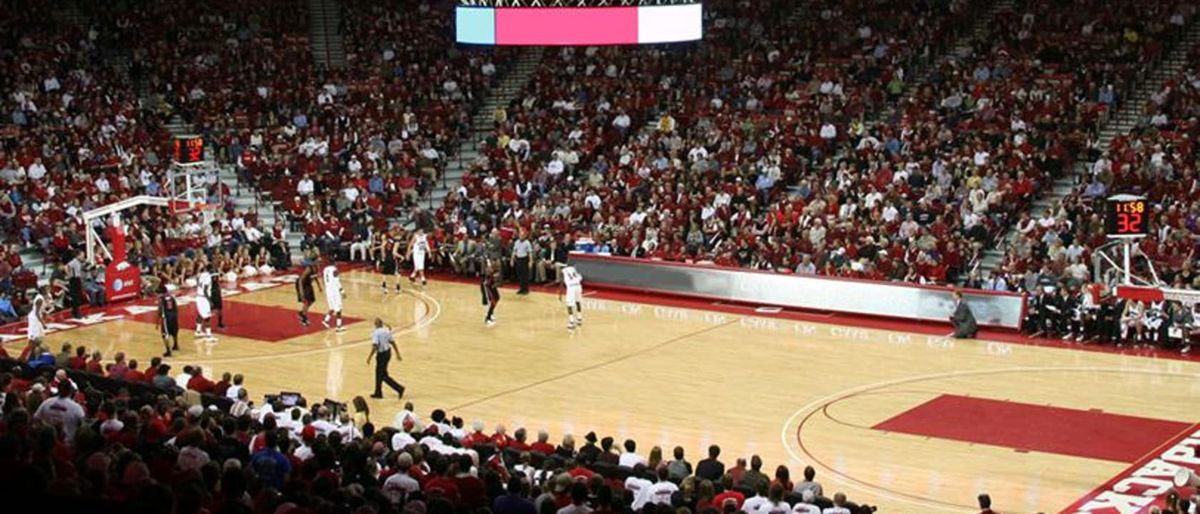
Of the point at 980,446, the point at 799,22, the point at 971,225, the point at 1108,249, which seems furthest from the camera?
the point at 799,22

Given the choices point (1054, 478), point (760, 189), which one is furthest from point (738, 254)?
point (1054, 478)

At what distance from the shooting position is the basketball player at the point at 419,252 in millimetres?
36594

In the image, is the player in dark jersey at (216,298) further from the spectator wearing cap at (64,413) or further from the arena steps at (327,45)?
the arena steps at (327,45)

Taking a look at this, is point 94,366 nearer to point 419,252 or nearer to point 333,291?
point 333,291

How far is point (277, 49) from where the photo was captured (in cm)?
4772

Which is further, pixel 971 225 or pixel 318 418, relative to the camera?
pixel 971 225

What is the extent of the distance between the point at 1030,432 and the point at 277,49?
95.9 feet

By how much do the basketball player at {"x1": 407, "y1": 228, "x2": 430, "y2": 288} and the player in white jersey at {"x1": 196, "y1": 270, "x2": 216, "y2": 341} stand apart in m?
5.86

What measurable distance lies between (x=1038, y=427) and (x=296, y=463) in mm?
12438

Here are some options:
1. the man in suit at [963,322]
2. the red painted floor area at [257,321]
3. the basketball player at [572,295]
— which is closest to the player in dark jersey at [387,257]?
the red painted floor area at [257,321]

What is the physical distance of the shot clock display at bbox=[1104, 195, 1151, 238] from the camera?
23.5 meters

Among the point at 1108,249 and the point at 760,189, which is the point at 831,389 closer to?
the point at 1108,249

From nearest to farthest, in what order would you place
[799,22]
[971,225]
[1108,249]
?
[1108,249], [971,225], [799,22]

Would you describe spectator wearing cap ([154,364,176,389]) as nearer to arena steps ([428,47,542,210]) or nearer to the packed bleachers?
the packed bleachers
